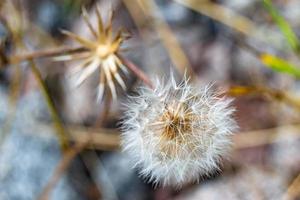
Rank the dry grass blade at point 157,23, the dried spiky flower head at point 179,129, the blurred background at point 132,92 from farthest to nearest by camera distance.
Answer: the dry grass blade at point 157,23
the blurred background at point 132,92
the dried spiky flower head at point 179,129

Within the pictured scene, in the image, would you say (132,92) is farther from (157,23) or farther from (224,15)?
(224,15)

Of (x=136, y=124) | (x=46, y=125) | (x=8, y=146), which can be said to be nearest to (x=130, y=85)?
(x=46, y=125)

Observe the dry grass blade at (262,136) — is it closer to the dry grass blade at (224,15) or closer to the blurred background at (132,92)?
the blurred background at (132,92)

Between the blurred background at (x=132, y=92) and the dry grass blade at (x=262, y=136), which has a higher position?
the blurred background at (x=132, y=92)

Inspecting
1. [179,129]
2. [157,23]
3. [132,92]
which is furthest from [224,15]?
[179,129]

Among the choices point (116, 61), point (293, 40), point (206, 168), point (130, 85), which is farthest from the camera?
point (130, 85)

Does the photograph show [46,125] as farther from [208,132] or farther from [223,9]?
[208,132]

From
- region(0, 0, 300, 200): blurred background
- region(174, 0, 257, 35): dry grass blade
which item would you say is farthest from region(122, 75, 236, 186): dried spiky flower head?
region(174, 0, 257, 35): dry grass blade

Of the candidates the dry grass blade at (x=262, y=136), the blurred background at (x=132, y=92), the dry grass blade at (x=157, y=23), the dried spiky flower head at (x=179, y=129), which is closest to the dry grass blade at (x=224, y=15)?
the blurred background at (x=132, y=92)
